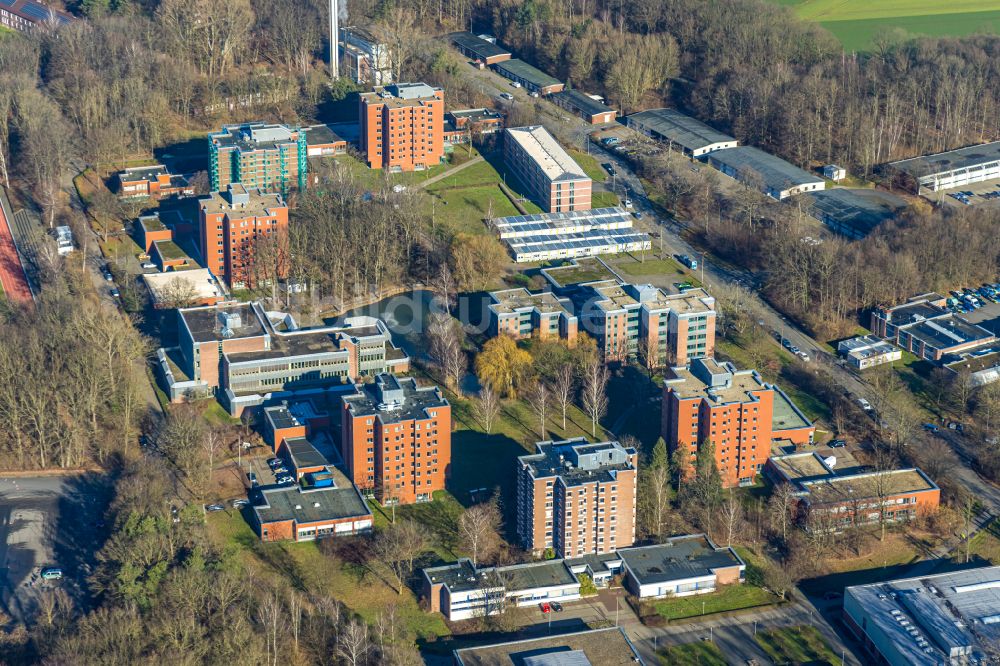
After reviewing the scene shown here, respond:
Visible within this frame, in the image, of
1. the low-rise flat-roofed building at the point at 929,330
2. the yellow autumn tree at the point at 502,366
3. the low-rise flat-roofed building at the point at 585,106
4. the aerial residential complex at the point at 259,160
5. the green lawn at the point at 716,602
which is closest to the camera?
the green lawn at the point at 716,602

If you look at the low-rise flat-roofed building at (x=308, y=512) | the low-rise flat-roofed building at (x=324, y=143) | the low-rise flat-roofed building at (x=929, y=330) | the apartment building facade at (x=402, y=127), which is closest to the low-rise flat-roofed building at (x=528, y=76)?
the apartment building facade at (x=402, y=127)

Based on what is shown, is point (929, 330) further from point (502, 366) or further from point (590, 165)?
point (590, 165)

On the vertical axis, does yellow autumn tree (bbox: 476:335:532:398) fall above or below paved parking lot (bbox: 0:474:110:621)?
above

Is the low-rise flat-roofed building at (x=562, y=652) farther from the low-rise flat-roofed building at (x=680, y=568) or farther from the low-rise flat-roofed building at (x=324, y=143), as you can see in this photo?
the low-rise flat-roofed building at (x=324, y=143)

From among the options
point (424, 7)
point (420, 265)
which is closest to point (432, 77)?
point (424, 7)

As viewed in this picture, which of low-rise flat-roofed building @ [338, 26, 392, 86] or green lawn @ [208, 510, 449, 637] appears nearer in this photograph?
green lawn @ [208, 510, 449, 637]

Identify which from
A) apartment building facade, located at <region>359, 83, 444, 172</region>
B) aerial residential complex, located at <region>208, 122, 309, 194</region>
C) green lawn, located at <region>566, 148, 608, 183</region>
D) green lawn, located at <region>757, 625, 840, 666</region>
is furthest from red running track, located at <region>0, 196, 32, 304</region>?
green lawn, located at <region>757, 625, 840, 666</region>

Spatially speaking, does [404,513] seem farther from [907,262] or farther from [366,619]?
[907,262]

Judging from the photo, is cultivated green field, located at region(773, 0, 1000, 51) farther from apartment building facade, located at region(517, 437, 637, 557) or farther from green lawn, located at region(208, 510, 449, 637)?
green lawn, located at region(208, 510, 449, 637)
